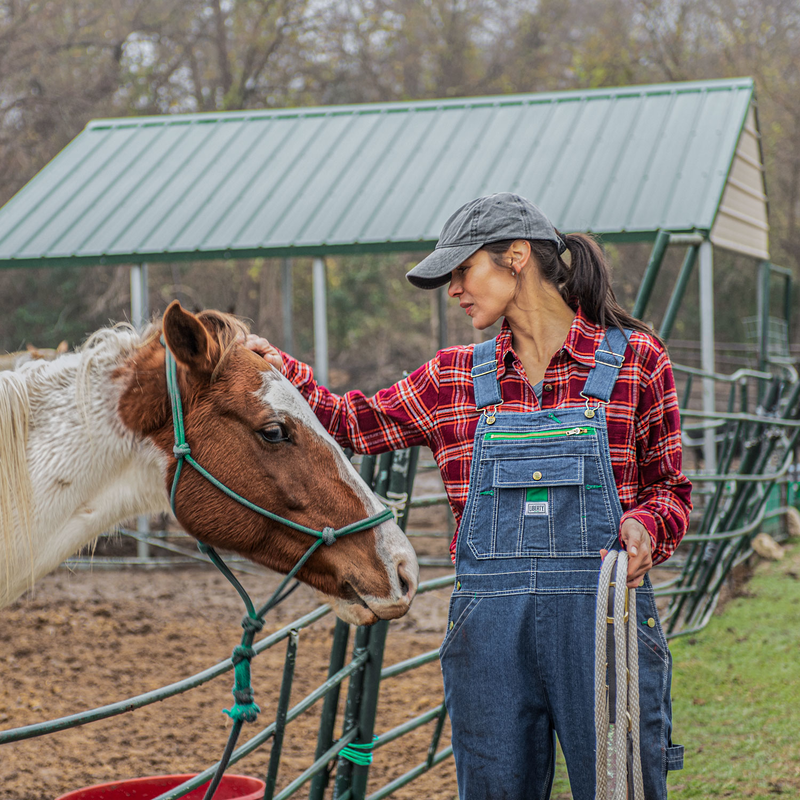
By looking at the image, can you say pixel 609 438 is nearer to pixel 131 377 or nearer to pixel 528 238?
pixel 528 238

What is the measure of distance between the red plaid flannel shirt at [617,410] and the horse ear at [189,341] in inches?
17.9

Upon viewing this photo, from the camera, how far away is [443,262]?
175cm

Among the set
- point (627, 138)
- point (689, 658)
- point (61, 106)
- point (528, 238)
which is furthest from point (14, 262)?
point (61, 106)

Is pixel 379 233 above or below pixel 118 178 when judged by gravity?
below

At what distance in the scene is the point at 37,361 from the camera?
1.93 m

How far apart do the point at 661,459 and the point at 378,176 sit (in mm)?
6846

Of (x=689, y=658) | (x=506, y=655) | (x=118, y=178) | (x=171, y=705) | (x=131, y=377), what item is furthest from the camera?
(x=118, y=178)

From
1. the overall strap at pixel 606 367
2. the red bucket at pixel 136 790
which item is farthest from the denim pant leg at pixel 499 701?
the red bucket at pixel 136 790

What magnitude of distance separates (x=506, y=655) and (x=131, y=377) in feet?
3.19

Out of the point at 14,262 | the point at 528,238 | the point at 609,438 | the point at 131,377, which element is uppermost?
the point at 14,262

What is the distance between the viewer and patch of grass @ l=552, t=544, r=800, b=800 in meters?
3.37

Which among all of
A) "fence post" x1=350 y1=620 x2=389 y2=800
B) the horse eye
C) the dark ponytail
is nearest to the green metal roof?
"fence post" x1=350 y1=620 x2=389 y2=800

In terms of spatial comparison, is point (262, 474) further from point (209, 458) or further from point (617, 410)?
point (617, 410)

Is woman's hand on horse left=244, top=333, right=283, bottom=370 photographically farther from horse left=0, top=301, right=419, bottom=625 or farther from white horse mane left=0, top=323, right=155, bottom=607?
white horse mane left=0, top=323, right=155, bottom=607
